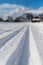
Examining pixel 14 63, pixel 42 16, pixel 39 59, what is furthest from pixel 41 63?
pixel 42 16

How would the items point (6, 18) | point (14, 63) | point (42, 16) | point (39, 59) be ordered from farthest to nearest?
point (42, 16), point (6, 18), point (39, 59), point (14, 63)

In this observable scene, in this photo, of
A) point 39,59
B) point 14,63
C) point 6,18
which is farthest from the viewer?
point 6,18

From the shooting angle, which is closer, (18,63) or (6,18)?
(18,63)

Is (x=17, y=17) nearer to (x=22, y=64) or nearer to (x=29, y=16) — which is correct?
(x=29, y=16)

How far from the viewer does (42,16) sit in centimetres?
1270

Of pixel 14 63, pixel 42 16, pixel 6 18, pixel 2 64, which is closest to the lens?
pixel 2 64

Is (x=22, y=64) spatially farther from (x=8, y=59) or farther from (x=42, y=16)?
(x=42, y=16)

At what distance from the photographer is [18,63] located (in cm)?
218

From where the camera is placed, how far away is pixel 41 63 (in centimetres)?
218

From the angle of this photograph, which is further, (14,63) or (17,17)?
(17,17)

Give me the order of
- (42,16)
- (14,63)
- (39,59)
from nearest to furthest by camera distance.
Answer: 1. (14,63)
2. (39,59)
3. (42,16)

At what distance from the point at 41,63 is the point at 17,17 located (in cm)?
1030

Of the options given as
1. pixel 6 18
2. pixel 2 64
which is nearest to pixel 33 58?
pixel 2 64

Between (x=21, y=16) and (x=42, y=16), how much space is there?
66.9 inches
